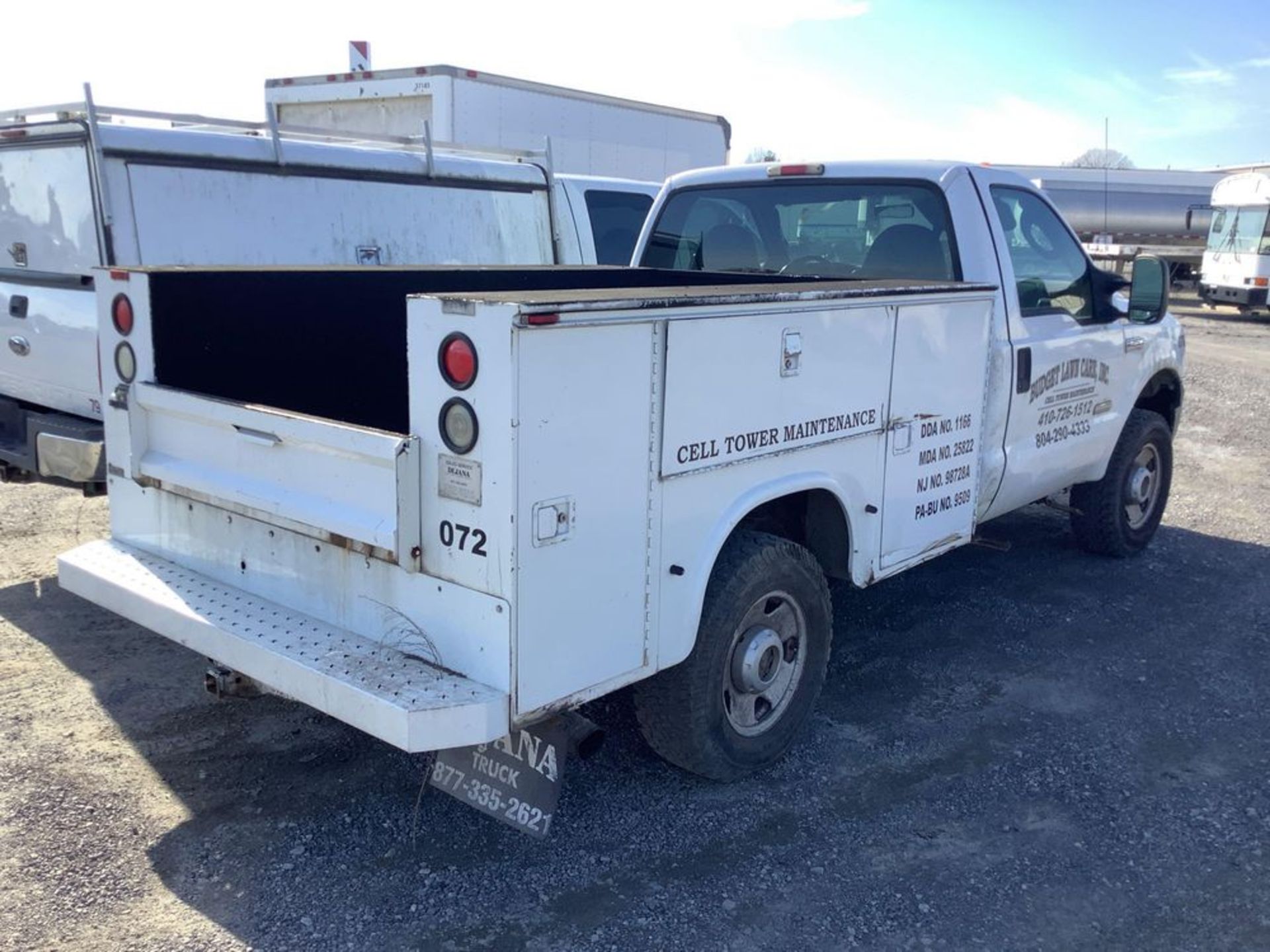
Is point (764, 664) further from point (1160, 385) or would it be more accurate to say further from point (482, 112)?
point (482, 112)

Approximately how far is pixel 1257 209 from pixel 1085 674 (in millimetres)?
21874

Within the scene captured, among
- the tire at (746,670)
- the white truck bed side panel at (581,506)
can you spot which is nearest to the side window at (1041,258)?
the tire at (746,670)

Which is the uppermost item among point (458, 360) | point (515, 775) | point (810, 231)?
point (810, 231)

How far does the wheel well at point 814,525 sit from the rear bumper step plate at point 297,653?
4.94ft

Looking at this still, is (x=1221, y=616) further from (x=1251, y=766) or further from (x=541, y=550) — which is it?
(x=541, y=550)

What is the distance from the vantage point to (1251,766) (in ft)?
13.8

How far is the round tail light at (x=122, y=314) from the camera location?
384 centimetres

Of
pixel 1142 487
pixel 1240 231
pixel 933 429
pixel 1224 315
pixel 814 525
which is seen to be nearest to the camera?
pixel 814 525

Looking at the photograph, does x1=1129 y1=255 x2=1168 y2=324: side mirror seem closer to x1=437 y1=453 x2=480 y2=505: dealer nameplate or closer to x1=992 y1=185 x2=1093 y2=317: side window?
x1=992 y1=185 x2=1093 y2=317: side window

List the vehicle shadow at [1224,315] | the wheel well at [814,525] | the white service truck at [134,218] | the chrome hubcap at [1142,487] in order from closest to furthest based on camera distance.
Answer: the wheel well at [814,525] < the white service truck at [134,218] < the chrome hubcap at [1142,487] < the vehicle shadow at [1224,315]

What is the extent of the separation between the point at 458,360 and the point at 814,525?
1806 millimetres

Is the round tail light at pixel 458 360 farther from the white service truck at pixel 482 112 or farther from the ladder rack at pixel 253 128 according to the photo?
the white service truck at pixel 482 112

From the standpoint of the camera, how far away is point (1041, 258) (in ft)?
17.7

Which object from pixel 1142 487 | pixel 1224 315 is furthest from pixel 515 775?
pixel 1224 315
